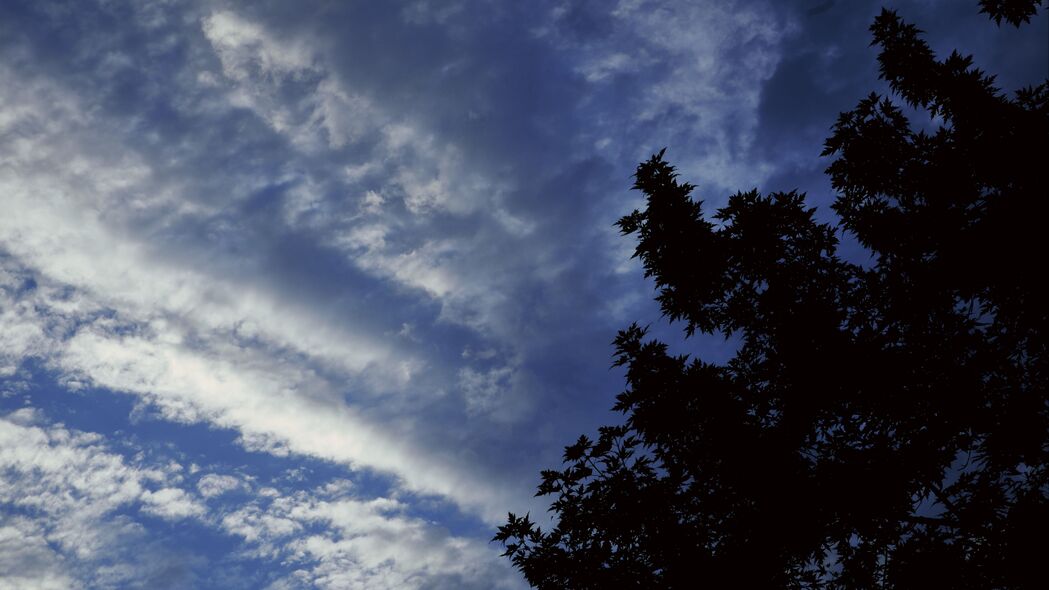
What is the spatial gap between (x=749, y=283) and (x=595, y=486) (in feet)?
18.1

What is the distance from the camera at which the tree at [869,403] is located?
9.26 m

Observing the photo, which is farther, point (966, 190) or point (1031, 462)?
point (966, 190)

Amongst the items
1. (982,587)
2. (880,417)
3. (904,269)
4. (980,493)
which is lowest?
(982,587)

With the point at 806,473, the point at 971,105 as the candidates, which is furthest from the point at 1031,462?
the point at 971,105

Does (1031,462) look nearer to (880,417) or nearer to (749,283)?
(880,417)

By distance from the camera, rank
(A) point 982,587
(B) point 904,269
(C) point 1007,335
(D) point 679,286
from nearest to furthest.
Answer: (A) point 982,587
(C) point 1007,335
(B) point 904,269
(D) point 679,286

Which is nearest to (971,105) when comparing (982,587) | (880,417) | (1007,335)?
(1007,335)

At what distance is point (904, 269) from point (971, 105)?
12.2 ft

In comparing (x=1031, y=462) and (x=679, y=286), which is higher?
(x=679, y=286)

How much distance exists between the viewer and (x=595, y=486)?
10297mm

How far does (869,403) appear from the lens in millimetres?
10281

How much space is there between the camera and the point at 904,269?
10.9 metres

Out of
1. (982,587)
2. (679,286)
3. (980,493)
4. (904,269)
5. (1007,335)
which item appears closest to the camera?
(982,587)

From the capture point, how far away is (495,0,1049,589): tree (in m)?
9.26
